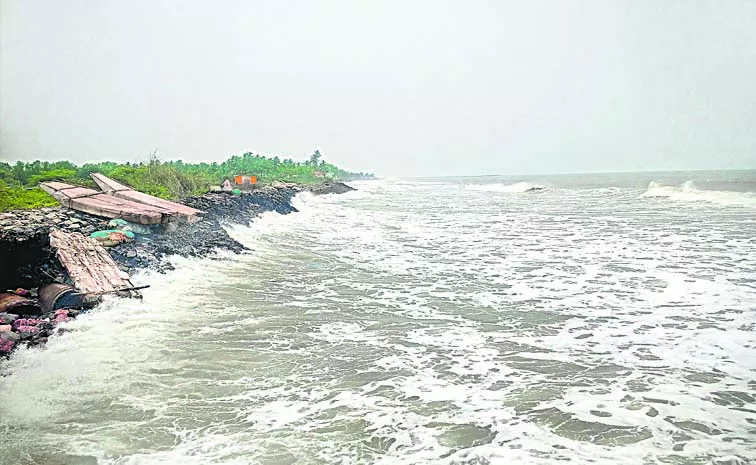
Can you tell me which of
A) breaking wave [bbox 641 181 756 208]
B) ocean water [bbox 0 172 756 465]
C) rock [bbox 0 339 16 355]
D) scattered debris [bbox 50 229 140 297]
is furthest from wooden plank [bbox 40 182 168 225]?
breaking wave [bbox 641 181 756 208]

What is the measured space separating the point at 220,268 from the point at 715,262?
37.2ft

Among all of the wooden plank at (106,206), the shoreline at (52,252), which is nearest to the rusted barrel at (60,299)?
the shoreline at (52,252)

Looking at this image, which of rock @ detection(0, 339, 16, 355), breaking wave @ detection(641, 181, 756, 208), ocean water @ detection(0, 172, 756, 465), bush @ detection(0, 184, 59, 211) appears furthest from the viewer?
breaking wave @ detection(641, 181, 756, 208)

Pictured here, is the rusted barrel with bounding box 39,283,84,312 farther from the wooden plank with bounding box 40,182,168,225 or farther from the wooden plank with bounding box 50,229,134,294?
the wooden plank with bounding box 40,182,168,225

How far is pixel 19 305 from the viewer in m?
7.18

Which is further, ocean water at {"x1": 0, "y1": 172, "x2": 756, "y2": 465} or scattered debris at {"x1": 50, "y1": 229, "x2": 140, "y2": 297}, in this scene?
scattered debris at {"x1": 50, "y1": 229, "x2": 140, "y2": 297}

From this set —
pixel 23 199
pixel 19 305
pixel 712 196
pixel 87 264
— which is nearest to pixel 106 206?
pixel 23 199

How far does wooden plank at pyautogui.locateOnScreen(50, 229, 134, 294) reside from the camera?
8430mm

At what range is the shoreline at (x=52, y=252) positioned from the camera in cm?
676

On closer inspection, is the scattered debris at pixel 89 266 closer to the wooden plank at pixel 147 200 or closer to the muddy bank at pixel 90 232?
the muddy bank at pixel 90 232

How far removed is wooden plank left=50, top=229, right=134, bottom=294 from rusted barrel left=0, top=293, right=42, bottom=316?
79 cm

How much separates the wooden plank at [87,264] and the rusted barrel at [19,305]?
79cm

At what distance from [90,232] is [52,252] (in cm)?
297

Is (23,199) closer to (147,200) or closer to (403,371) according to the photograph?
(147,200)
